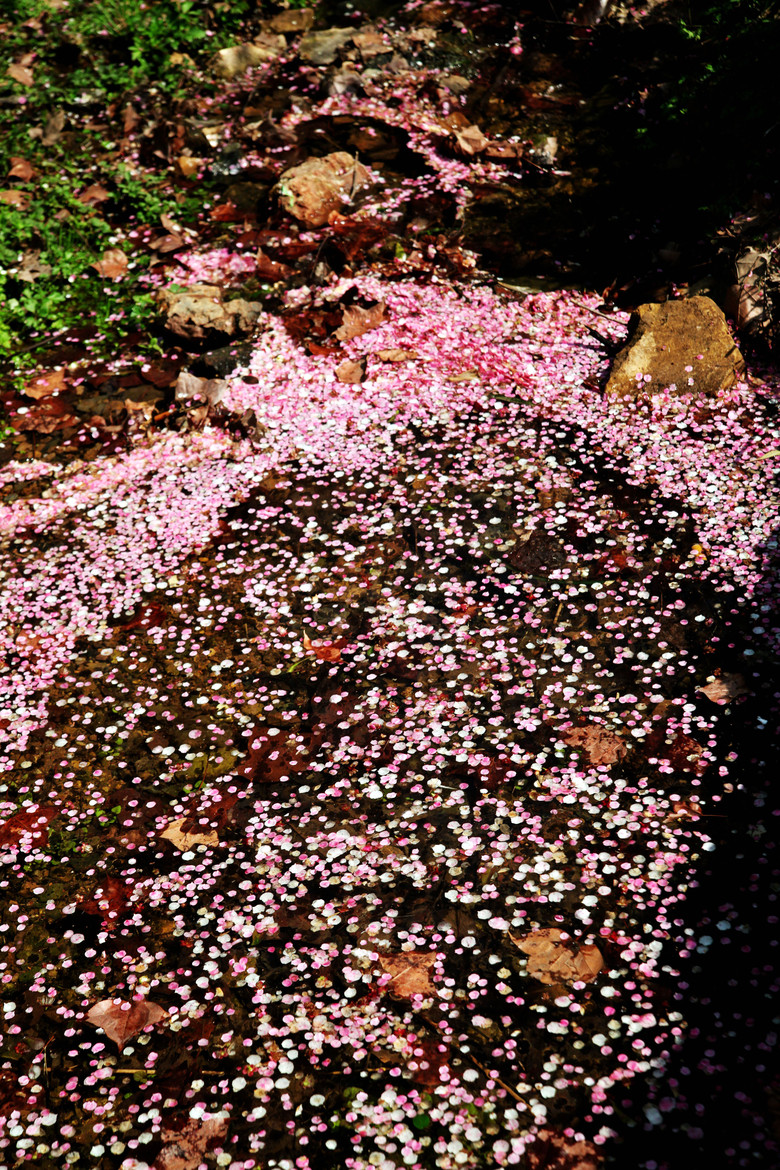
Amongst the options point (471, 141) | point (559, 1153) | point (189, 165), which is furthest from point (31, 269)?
point (559, 1153)

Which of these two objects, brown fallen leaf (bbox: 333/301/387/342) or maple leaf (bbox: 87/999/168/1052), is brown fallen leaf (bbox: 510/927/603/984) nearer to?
maple leaf (bbox: 87/999/168/1052)

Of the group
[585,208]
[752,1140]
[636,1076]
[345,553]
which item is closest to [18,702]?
[345,553]

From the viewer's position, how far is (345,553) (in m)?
6.43

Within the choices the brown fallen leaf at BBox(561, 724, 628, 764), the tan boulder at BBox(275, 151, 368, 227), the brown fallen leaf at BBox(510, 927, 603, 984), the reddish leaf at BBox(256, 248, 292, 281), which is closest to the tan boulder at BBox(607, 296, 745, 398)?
the brown fallen leaf at BBox(561, 724, 628, 764)

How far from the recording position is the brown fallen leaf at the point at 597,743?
4.77 meters

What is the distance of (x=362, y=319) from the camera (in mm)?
8477

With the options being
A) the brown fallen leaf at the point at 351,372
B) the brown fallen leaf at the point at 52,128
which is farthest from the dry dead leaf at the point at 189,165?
the brown fallen leaf at the point at 351,372

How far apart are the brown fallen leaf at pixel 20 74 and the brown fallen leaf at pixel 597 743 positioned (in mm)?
11799

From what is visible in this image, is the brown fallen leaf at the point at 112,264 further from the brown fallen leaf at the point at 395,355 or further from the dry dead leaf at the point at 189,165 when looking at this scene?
the brown fallen leaf at the point at 395,355

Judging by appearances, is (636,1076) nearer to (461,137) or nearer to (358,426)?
(358,426)

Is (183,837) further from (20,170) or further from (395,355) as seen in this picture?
(20,170)

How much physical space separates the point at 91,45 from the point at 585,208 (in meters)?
7.79

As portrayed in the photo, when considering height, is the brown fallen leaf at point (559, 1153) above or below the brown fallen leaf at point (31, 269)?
below

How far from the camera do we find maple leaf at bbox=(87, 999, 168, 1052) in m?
3.94
